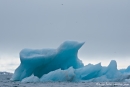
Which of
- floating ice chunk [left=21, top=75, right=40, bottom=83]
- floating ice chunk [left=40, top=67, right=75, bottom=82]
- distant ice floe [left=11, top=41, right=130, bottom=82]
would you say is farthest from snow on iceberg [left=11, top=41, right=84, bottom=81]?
floating ice chunk [left=40, top=67, right=75, bottom=82]

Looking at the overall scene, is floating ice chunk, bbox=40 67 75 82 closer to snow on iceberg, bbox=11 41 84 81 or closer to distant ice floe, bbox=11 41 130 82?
distant ice floe, bbox=11 41 130 82

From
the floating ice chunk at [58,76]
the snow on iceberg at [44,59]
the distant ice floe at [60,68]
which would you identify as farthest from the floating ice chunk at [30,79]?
the snow on iceberg at [44,59]

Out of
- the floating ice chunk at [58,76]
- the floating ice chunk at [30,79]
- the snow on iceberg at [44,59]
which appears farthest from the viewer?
the snow on iceberg at [44,59]

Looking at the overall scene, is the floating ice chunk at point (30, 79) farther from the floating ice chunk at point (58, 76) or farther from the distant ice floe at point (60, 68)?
the floating ice chunk at point (58, 76)

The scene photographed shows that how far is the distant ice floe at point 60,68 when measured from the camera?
29.8m

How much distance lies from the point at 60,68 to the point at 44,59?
1.71 m

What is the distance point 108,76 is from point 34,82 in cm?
639

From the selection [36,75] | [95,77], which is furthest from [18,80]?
[95,77]

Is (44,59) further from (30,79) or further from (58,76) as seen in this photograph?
(30,79)

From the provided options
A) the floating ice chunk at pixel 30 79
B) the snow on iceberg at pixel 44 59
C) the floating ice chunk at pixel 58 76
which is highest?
the snow on iceberg at pixel 44 59

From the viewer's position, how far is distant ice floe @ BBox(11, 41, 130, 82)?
29.8m

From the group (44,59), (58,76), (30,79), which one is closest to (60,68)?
(58,76)

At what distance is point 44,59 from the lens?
30281 mm

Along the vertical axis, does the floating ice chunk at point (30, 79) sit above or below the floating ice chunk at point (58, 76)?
below
